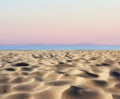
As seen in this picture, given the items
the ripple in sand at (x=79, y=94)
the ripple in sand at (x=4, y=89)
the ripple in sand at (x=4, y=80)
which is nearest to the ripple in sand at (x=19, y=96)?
the ripple in sand at (x=4, y=89)

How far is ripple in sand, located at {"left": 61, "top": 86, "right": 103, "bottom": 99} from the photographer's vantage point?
11.7ft

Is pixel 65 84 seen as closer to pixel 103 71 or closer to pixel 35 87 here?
pixel 35 87

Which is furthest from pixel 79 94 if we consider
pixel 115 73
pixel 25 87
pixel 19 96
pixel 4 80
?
pixel 115 73

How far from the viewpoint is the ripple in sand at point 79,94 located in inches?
140

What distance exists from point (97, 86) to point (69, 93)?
0.65 metres

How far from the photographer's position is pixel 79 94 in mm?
3652

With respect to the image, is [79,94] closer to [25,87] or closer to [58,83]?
[58,83]

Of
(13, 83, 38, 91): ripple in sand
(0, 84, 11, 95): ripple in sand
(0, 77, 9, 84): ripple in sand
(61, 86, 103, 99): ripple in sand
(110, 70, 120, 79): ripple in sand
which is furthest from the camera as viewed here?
(110, 70, 120, 79): ripple in sand

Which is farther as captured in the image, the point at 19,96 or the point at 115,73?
the point at 115,73

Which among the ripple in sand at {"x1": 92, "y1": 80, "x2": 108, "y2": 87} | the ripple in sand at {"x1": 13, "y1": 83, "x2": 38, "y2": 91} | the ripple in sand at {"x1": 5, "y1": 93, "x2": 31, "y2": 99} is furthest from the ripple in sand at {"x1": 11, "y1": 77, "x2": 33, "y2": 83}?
the ripple in sand at {"x1": 92, "y1": 80, "x2": 108, "y2": 87}

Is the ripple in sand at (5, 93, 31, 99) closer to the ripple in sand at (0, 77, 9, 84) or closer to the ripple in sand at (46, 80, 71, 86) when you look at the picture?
the ripple in sand at (46, 80, 71, 86)

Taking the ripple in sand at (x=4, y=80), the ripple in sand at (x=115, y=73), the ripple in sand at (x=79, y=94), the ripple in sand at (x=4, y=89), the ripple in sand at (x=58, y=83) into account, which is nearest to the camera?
the ripple in sand at (x=79, y=94)

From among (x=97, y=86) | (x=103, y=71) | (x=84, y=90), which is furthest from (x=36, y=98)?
(x=103, y=71)

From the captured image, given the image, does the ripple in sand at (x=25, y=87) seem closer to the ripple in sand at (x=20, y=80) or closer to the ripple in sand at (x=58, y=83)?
the ripple in sand at (x=58, y=83)
